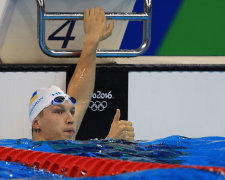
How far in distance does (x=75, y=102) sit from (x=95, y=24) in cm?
54

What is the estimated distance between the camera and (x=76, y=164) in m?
2.15

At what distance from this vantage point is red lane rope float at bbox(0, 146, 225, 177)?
2029 mm

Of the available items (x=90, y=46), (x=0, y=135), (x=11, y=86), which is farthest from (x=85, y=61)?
(x=0, y=135)

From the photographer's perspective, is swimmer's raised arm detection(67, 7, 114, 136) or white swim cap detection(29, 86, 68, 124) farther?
swimmer's raised arm detection(67, 7, 114, 136)

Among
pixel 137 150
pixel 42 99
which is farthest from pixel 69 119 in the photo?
pixel 137 150

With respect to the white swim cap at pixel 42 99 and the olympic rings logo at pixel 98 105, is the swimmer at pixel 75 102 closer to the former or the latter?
the white swim cap at pixel 42 99

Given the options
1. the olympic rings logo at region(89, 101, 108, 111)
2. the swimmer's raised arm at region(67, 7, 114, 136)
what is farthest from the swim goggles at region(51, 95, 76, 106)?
the olympic rings logo at region(89, 101, 108, 111)

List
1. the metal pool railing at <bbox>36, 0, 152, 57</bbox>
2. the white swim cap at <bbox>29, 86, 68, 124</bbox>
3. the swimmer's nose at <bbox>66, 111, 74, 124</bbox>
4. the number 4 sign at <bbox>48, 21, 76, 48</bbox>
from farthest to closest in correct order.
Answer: the number 4 sign at <bbox>48, 21, 76, 48</bbox> → the metal pool railing at <bbox>36, 0, 152, 57</bbox> → the white swim cap at <bbox>29, 86, 68, 124</bbox> → the swimmer's nose at <bbox>66, 111, 74, 124</bbox>

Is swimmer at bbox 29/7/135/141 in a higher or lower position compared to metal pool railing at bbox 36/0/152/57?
lower

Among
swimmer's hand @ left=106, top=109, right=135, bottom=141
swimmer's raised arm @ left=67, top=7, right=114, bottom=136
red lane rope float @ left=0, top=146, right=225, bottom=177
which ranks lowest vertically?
red lane rope float @ left=0, top=146, right=225, bottom=177

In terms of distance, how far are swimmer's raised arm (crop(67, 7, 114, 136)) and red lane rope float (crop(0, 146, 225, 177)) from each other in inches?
36.8

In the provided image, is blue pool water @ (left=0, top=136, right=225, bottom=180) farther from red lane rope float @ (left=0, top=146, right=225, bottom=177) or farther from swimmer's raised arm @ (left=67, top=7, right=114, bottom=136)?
swimmer's raised arm @ (left=67, top=7, right=114, bottom=136)

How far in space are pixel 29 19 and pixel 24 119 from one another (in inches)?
28.6

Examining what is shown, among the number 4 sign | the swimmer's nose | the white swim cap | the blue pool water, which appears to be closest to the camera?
the blue pool water
